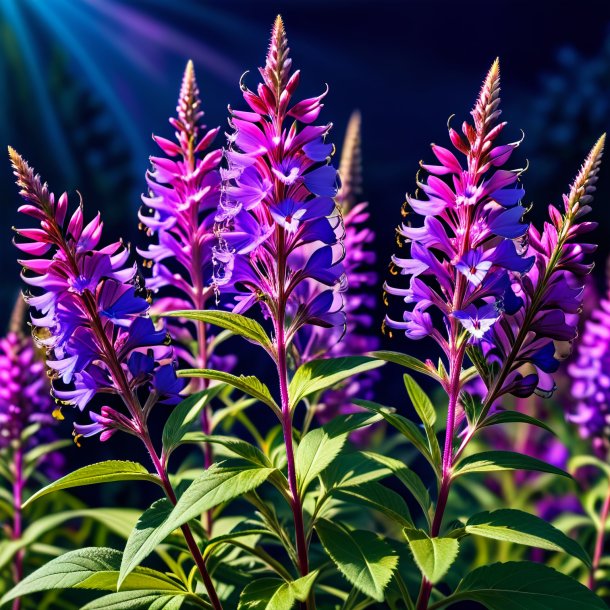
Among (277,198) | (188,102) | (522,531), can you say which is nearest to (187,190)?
(188,102)

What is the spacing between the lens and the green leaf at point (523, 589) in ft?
2.60

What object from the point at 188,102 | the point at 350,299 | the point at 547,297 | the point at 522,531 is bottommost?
the point at 522,531

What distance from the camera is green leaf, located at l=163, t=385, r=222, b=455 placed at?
2.75 feet

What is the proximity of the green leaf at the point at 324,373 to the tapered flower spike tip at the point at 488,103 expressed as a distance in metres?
0.26

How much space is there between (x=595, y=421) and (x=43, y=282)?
1060 millimetres

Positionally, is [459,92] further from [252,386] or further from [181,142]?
[252,386]

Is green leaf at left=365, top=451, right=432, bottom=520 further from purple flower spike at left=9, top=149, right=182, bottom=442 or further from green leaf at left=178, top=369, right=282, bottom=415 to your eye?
purple flower spike at left=9, top=149, right=182, bottom=442

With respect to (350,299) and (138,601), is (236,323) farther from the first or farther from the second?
(350,299)

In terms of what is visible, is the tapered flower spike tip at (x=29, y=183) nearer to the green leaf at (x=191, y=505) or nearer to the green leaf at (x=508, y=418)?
the green leaf at (x=191, y=505)

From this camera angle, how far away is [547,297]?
0.81 m

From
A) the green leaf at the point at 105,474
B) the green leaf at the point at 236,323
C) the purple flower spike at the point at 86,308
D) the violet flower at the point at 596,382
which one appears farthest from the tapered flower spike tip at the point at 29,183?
the violet flower at the point at 596,382

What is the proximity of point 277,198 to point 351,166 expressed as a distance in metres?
0.46

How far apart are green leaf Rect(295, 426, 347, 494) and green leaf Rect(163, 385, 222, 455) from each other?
12 cm

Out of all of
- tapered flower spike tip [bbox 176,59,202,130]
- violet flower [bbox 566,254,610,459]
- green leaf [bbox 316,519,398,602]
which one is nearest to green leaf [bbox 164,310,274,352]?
green leaf [bbox 316,519,398,602]
